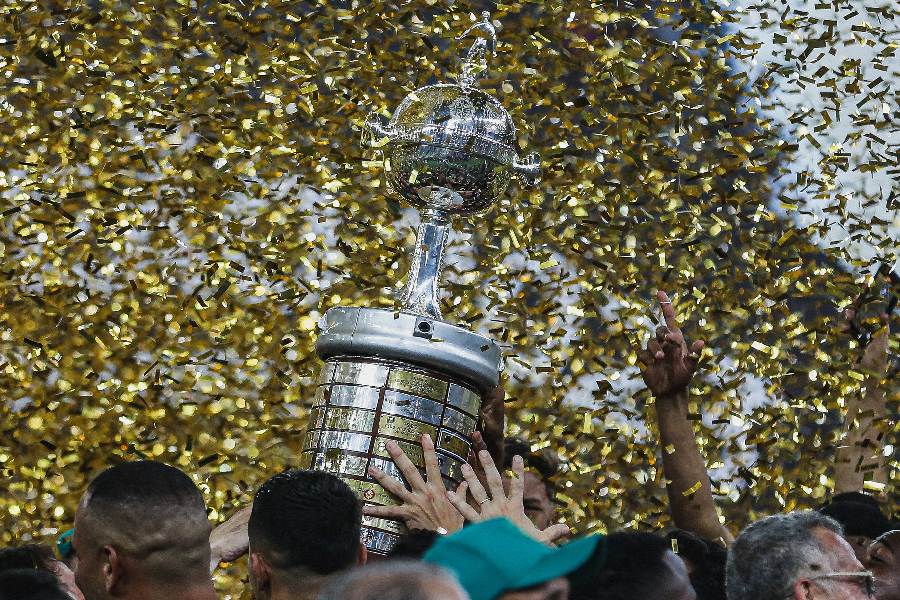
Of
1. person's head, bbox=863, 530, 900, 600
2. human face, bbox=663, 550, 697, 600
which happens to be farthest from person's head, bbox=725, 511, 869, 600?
person's head, bbox=863, 530, 900, 600

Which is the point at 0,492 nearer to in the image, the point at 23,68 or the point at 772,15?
the point at 23,68

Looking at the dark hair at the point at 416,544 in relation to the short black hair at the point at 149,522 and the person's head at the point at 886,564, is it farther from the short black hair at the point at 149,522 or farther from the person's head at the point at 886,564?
the person's head at the point at 886,564

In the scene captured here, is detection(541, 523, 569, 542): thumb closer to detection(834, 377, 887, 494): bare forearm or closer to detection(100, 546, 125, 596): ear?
detection(100, 546, 125, 596): ear

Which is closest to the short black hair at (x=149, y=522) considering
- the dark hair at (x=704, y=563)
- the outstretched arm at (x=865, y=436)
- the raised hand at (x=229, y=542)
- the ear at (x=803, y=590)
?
the raised hand at (x=229, y=542)

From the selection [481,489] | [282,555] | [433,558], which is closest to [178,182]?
[481,489]

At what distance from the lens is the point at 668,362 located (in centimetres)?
445

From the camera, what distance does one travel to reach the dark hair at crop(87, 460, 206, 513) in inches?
112

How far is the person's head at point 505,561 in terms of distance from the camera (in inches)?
80.7

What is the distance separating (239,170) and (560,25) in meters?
1.79

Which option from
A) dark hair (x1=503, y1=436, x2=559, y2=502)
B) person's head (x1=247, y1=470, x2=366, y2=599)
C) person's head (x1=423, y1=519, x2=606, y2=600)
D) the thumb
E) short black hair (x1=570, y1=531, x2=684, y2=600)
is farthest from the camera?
dark hair (x1=503, y1=436, x2=559, y2=502)

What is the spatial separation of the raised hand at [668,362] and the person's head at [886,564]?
0.88 meters

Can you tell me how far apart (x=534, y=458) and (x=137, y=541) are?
265 cm

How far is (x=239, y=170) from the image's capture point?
5.79 metres

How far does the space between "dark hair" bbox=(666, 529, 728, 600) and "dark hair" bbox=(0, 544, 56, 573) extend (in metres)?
2.01
